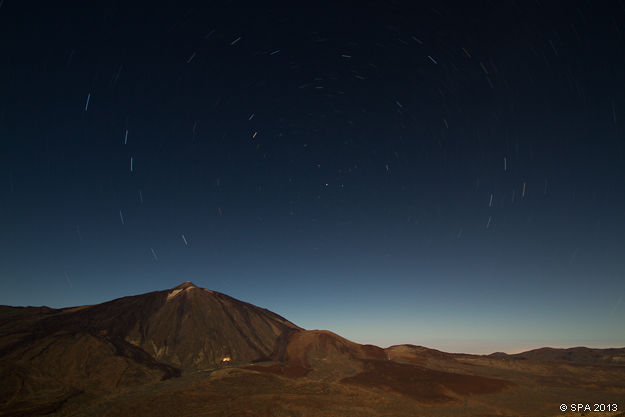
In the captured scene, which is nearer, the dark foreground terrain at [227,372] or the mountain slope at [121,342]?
the dark foreground terrain at [227,372]

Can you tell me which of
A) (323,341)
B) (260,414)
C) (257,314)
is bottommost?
(260,414)

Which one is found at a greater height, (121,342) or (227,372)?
(121,342)

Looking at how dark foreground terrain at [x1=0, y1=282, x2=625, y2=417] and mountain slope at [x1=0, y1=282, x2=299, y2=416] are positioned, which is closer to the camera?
dark foreground terrain at [x1=0, y1=282, x2=625, y2=417]

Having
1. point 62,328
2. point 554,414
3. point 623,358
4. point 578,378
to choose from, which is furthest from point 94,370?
point 623,358

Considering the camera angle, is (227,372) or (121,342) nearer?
(227,372)

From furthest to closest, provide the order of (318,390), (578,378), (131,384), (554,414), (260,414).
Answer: (578,378) → (131,384) → (318,390) → (554,414) → (260,414)

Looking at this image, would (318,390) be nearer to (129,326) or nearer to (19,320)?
(129,326)

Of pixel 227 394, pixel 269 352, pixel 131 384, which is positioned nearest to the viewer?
pixel 227 394

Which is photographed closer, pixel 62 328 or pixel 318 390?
pixel 318 390
